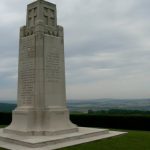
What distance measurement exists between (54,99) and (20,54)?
2.81 m

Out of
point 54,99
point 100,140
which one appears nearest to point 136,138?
point 100,140

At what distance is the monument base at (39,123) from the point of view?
35.9 ft

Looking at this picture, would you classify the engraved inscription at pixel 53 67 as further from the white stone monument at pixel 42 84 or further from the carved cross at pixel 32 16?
the carved cross at pixel 32 16

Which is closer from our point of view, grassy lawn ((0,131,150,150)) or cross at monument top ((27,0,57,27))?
grassy lawn ((0,131,150,150))

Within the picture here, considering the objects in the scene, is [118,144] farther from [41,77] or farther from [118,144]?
[41,77]

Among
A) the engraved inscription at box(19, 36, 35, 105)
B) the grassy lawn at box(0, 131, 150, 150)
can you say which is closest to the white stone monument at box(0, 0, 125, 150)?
the engraved inscription at box(19, 36, 35, 105)

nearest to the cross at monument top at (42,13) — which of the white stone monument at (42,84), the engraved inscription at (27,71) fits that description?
the white stone monument at (42,84)

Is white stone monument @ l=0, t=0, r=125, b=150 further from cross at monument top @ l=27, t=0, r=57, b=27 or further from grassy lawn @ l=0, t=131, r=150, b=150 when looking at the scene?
grassy lawn @ l=0, t=131, r=150, b=150

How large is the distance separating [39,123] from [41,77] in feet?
6.59

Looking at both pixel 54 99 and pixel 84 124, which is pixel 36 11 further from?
pixel 84 124

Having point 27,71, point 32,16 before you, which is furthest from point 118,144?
point 32,16

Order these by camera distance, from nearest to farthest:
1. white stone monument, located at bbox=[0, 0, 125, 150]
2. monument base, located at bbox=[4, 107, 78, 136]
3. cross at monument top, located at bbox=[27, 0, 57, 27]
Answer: monument base, located at bbox=[4, 107, 78, 136] → white stone monument, located at bbox=[0, 0, 125, 150] → cross at monument top, located at bbox=[27, 0, 57, 27]

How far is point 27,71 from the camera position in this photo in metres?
11.9

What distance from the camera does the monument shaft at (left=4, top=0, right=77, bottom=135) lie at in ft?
36.9
